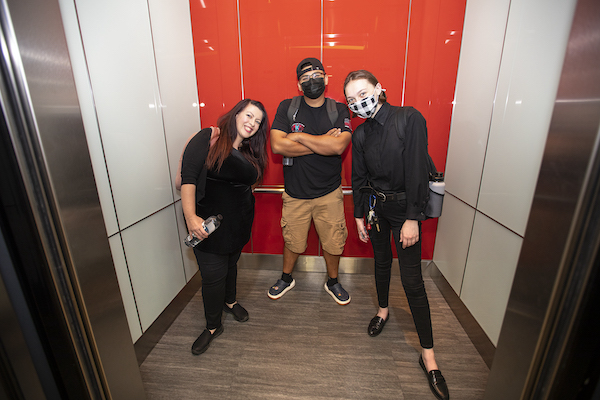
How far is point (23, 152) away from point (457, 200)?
2.61 metres

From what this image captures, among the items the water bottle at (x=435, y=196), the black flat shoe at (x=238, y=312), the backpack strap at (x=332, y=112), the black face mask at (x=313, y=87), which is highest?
the black face mask at (x=313, y=87)

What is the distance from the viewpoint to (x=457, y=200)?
7.42ft

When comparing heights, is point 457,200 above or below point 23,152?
below

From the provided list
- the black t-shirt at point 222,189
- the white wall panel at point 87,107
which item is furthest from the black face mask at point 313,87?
the white wall panel at point 87,107

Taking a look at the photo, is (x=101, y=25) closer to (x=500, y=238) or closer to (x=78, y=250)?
(x=78, y=250)

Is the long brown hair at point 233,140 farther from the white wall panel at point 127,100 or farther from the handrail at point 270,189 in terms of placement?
the handrail at point 270,189

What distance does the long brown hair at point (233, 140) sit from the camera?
5.31 feet

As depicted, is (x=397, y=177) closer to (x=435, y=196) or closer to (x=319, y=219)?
(x=435, y=196)

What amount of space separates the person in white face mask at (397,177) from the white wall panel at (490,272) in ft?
1.43

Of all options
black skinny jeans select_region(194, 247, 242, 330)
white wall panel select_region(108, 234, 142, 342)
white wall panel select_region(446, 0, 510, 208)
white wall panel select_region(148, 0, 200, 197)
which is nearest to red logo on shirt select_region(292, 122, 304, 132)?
white wall panel select_region(148, 0, 200, 197)

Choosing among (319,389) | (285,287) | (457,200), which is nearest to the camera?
(319,389)

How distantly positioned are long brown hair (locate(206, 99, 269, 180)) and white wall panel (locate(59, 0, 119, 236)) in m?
0.54

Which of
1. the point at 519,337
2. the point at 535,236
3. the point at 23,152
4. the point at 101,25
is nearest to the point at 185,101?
the point at 101,25

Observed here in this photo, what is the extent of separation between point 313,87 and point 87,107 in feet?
4.56
